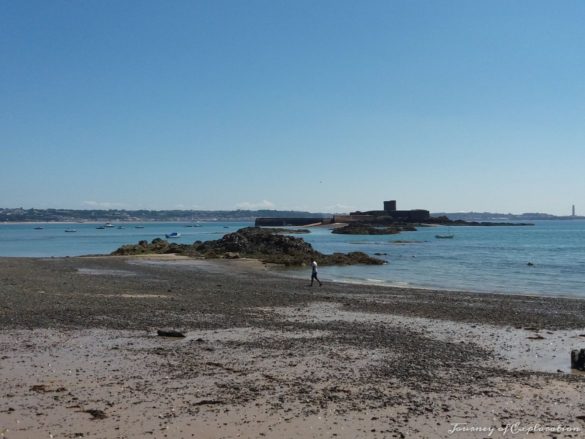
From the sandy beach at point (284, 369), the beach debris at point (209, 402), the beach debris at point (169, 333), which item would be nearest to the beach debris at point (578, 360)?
the sandy beach at point (284, 369)

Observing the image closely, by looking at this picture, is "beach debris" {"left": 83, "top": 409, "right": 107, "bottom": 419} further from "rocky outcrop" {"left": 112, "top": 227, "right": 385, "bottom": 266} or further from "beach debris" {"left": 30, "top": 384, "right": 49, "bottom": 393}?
"rocky outcrop" {"left": 112, "top": 227, "right": 385, "bottom": 266}

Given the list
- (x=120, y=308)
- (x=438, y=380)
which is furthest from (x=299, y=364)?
(x=120, y=308)

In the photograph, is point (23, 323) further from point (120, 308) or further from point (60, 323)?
point (120, 308)

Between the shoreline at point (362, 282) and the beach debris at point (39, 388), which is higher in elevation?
the beach debris at point (39, 388)

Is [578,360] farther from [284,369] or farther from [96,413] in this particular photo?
[96,413]

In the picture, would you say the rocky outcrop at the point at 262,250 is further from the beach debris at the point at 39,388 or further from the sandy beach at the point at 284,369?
the beach debris at the point at 39,388

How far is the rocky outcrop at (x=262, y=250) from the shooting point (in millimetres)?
49031

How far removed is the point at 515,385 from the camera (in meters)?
10.7

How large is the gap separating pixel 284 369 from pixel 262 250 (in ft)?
143

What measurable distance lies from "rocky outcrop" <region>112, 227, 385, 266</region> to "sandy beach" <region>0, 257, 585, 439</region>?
84.3ft

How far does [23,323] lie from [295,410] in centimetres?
1045

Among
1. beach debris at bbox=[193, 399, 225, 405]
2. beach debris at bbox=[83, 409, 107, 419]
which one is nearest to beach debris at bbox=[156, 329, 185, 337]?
beach debris at bbox=[193, 399, 225, 405]

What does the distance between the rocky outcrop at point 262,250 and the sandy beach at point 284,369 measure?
25.7 meters

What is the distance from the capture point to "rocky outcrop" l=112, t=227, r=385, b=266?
49031 millimetres
